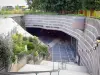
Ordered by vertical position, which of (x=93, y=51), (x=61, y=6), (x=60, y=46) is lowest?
(x=60, y=46)

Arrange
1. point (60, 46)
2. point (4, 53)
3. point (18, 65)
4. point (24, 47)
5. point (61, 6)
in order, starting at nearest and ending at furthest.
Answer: point (4, 53) < point (18, 65) < point (24, 47) < point (60, 46) < point (61, 6)

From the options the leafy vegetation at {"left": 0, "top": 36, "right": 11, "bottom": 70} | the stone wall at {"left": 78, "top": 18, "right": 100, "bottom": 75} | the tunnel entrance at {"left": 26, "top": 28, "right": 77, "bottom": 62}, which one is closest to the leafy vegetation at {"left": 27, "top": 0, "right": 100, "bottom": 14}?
the tunnel entrance at {"left": 26, "top": 28, "right": 77, "bottom": 62}

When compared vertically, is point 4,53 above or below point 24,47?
above

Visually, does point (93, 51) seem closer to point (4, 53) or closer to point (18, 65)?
point (18, 65)

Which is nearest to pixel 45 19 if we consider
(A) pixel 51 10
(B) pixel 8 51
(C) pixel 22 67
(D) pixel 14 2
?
(A) pixel 51 10

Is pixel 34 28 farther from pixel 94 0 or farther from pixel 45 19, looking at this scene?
pixel 94 0

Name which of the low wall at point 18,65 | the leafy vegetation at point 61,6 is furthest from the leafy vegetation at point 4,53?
the leafy vegetation at point 61,6

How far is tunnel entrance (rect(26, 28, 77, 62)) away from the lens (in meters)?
24.8

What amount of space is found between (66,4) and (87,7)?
7587mm

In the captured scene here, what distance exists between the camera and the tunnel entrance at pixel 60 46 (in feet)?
81.3

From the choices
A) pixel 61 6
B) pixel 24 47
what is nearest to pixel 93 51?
pixel 24 47

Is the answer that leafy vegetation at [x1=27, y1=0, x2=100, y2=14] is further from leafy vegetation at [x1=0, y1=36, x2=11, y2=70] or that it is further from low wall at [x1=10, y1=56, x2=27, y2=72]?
leafy vegetation at [x1=0, y1=36, x2=11, y2=70]

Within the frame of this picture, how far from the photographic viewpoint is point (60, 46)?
97.1 feet

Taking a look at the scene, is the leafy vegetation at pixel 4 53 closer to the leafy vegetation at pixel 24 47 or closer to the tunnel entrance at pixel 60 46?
the leafy vegetation at pixel 24 47
